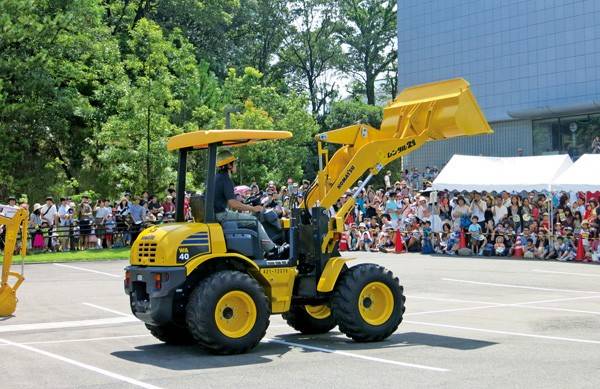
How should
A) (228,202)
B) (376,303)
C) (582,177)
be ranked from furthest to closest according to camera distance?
(582,177)
(376,303)
(228,202)

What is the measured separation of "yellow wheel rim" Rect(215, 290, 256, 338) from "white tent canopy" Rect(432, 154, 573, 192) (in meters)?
17.6

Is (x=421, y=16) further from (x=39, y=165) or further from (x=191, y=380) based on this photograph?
(x=191, y=380)

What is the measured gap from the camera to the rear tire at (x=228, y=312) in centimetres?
1045

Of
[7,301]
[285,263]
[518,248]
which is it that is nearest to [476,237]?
[518,248]

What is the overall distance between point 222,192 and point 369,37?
58622 millimetres

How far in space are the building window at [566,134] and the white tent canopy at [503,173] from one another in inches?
605

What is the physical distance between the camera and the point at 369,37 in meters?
68.4

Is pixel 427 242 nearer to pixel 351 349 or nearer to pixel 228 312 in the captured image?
pixel 351 349

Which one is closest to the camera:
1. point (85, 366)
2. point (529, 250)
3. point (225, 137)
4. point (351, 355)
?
point (85, 366)

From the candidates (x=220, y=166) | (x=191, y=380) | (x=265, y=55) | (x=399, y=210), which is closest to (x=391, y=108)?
(x=220, y=166)

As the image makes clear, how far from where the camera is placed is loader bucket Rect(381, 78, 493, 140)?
12.0 metres

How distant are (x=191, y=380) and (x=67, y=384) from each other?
1.25m

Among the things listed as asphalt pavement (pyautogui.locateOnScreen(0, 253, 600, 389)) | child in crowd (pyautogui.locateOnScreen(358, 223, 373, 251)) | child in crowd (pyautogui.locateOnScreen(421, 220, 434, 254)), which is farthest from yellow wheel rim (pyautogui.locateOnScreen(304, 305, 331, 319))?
child in crowd (pyautogui.locateOnScreen(358, 223, 373, 251))

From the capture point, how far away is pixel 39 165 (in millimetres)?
39719
